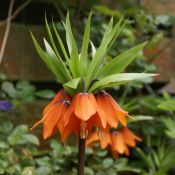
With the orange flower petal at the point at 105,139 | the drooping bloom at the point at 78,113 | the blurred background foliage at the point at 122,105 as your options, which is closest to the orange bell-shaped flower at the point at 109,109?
the drooping bloom at the point at 78,113

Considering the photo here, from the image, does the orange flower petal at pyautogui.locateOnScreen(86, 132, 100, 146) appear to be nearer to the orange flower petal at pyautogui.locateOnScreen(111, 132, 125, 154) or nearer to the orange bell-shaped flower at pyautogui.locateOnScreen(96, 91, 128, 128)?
the orange flower petal at pyautogui.locateOnScreen(111, 132, 125, 154)

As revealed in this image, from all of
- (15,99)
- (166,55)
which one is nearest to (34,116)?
(15,99)

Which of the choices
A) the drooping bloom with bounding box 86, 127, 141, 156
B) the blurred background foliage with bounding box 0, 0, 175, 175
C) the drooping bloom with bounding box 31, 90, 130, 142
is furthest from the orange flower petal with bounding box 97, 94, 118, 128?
the drooping bloom with bounding box 86, 127, 141, 156

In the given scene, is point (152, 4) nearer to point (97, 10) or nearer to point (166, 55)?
point (166, 55)

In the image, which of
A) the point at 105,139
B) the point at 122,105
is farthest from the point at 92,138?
the point at 122,105

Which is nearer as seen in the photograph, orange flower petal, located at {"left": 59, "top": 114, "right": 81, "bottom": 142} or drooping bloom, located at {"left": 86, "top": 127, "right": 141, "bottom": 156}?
orange flower petal, located at {"left": 59, "top": 114, "right": 81, "bottom": 142}

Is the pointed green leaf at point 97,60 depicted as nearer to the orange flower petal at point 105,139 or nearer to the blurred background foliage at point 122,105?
the blurred background foliage at point 122,105
